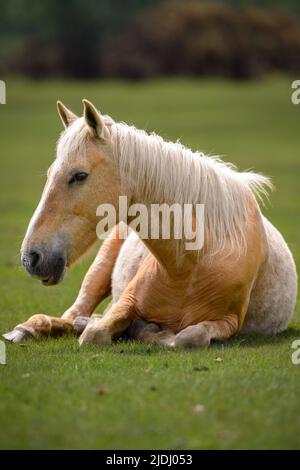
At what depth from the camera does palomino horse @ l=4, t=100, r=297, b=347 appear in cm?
669

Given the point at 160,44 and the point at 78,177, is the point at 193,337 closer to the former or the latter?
the point at 78,177

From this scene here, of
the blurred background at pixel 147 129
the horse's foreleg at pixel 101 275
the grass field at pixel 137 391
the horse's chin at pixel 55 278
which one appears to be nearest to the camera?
the grass field at pixel 137 391

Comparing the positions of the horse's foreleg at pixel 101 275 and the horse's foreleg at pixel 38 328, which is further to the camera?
the horse's foreleg at pixel 101 275

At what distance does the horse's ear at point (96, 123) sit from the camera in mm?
6574

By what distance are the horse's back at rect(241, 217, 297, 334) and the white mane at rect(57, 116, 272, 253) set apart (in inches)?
25.0

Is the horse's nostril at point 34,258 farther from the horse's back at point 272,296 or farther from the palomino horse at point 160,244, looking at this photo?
the horse's back at point 272,296

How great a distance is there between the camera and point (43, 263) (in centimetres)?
656

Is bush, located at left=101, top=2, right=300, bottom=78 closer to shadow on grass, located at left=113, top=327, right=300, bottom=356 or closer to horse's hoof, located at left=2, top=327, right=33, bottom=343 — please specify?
shadow on grass, located at left=113, top=327, right=300, bottom=356

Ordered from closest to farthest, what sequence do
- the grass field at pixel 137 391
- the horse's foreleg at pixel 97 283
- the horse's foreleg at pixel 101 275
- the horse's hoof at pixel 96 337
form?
the grass field at pixel 137 391
the horse's hoof at pixel 96 337
the horse's foreleg at pixel 97 283
the horse's foreleg at pixel 101 275

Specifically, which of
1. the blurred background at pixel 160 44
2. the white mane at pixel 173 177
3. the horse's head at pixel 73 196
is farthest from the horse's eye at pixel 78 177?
the blurred background at pixel 160 44

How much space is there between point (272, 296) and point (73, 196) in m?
2.08

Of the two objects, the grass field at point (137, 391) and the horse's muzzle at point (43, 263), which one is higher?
the horse's muzzle at point (43, 263)

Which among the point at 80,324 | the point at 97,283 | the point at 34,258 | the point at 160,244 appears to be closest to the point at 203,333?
the point at 160,244
